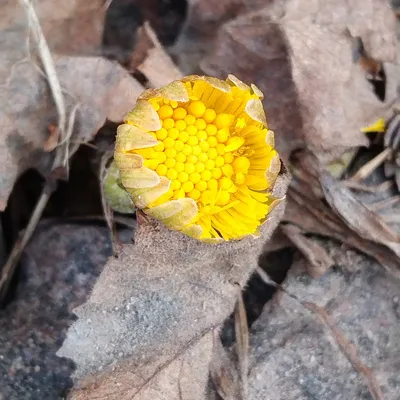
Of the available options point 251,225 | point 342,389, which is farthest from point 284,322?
point 251,225

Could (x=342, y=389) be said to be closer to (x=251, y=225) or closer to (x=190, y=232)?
(x=251, y=225)

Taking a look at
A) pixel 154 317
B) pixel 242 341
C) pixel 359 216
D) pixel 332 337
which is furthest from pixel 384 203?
pixel 154 317

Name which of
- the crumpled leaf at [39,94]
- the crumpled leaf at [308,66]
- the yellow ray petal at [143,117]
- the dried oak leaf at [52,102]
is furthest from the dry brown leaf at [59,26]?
the yellow ray petal at [143,117]

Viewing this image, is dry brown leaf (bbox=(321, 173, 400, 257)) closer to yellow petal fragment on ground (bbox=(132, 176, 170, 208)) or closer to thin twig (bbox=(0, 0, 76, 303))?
yellow petal fragment on ground (bbox=(132, 176, 170, 208))

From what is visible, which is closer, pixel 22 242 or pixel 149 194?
pixel 149 194

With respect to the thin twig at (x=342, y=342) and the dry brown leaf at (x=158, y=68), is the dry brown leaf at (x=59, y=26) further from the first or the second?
the thin twig at (x=342, y=342)

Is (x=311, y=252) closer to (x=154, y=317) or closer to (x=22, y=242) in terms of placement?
(x=154, y=317)
